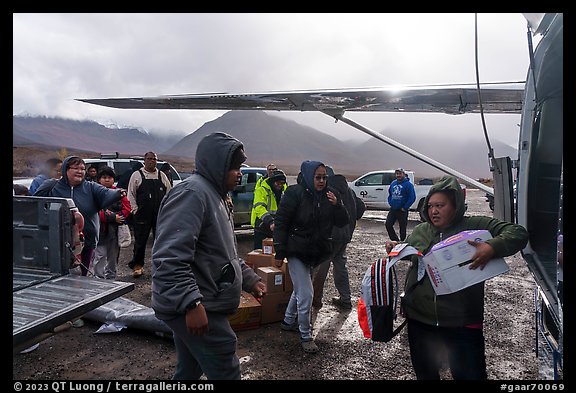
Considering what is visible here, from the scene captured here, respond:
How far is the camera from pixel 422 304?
2.47 meters

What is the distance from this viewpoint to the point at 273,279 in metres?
4.79

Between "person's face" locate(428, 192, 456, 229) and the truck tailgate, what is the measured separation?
2271mm

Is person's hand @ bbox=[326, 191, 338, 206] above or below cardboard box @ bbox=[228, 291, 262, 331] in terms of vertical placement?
above

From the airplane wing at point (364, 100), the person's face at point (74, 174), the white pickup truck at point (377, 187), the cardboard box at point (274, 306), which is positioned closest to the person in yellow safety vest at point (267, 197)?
the cardboard box at point (274, 306)

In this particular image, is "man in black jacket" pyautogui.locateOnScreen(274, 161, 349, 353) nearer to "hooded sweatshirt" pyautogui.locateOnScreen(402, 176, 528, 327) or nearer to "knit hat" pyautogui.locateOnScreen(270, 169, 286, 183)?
"hooded sweatshirt" pyautogui.locateOnScreen(402, 176, 528, 327)

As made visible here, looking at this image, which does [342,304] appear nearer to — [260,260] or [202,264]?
[260,260]

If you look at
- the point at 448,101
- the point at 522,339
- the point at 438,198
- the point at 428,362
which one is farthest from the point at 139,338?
the point at 448,101

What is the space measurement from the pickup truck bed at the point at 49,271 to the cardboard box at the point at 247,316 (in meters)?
1.61

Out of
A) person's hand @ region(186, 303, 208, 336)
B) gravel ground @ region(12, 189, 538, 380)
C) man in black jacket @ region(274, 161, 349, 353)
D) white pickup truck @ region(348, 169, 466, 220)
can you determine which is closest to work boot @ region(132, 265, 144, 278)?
Answer: gravel ground @ region(12, 189, 538, 380)

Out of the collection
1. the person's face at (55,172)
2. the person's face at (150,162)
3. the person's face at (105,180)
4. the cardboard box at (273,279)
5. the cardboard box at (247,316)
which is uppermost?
the person's face at (150,162)

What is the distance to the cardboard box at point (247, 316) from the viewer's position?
14.6 ft

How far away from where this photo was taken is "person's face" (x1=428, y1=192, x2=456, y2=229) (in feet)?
8.31

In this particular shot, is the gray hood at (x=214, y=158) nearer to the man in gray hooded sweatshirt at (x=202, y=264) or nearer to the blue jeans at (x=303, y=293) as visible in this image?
the man in gray hooded sweatshirt at (x=202, y=264)
